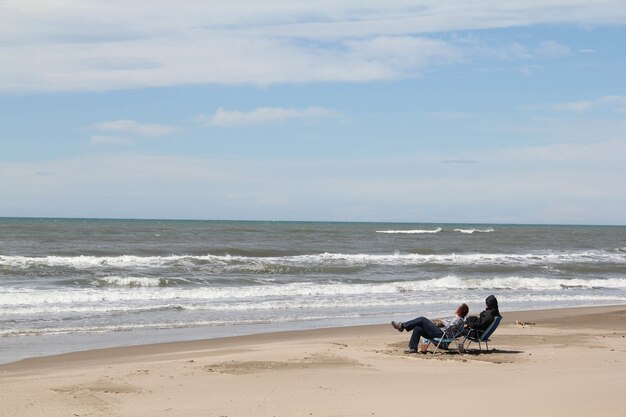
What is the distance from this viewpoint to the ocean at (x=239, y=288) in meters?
14.7

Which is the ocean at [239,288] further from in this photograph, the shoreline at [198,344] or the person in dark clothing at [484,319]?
the person in dark clothing at [484,319]

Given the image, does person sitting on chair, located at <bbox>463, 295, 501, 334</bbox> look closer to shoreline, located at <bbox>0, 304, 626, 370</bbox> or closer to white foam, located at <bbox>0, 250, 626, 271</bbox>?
shoreline, located at <bbox>0, 304, 626, 370</bbox>

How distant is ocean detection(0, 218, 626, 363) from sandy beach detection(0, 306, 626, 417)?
6.52ft

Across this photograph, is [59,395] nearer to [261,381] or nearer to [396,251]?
[261,381]

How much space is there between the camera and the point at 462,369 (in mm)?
9922

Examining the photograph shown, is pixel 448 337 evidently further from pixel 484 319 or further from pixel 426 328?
pixel 484 319

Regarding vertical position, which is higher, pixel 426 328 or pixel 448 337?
pixel 426 328

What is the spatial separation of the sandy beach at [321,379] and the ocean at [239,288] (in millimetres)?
1987

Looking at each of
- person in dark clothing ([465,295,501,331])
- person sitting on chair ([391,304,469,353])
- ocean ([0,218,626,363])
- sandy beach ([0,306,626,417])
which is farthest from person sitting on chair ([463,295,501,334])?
ocean ([0,218,626,363])

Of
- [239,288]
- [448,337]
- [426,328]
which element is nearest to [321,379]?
[426,328]

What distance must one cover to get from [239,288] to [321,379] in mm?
13831

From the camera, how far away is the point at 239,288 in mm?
22672

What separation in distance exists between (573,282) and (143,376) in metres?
21.7

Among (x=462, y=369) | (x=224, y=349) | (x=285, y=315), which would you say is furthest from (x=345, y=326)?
(x=462, y=369)
